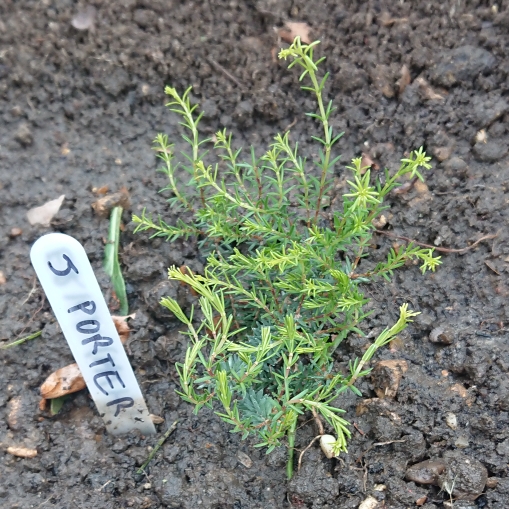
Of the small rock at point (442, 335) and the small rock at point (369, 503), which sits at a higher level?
the small rock at point (442, 335)

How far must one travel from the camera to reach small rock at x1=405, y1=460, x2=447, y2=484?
1.92 m

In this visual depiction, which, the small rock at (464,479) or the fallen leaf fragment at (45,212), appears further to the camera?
the fallen leaf fragment at (45,212)

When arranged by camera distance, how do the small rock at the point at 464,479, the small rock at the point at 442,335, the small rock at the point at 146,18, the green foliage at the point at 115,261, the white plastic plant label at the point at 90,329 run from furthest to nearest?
1. the small rock at the point at 146,18
2. the green foliage at the point at 115,261
3. the small rock at the point at 442,335
4. the small rock at the point at 464,479
5. the white plastic plant label at the point at 90,329

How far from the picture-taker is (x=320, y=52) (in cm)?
290

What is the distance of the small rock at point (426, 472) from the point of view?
6.31 feet

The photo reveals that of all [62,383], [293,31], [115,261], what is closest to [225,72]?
[293,31]

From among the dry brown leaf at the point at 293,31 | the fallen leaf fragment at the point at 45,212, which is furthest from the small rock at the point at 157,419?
the dry brown leaf at the point at 293,31

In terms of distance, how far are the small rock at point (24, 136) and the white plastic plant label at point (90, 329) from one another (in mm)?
1378

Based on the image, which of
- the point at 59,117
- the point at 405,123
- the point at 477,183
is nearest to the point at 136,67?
the point at 59,117

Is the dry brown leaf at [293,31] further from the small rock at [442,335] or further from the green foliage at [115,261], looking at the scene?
the small rock at [442,335]

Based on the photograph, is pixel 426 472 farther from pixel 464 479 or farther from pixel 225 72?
pixel 225 72

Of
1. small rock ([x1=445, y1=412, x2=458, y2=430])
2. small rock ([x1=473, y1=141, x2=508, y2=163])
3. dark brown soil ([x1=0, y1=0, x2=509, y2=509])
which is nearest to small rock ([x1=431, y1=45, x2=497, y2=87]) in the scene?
dark brown soil ([x1=0, y1=0, x2=509, y2=509])

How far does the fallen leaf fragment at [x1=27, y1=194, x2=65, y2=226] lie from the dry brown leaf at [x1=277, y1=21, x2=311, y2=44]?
1379mm

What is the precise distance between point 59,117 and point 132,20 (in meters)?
0.64
